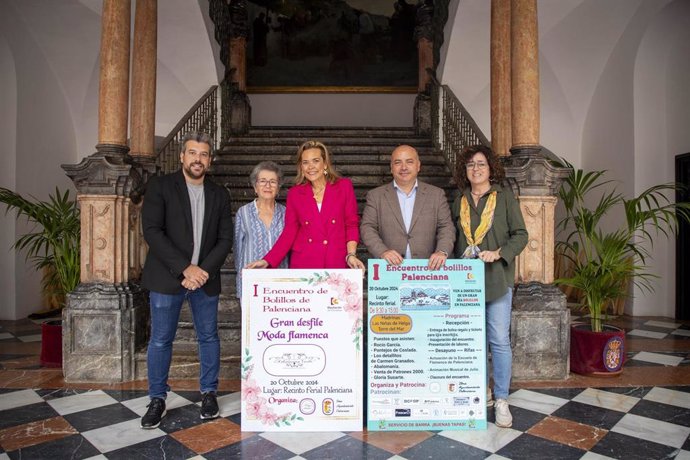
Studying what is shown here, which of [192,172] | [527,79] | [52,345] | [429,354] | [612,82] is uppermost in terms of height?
[612,82]

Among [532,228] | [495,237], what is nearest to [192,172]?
[495,237]

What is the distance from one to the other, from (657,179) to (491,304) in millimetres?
5039

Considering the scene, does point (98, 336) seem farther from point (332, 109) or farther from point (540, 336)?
point (332, 109)

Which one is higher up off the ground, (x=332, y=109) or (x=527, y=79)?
(x=332, y=109)

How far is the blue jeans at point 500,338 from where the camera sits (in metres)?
2.86

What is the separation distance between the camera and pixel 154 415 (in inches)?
111

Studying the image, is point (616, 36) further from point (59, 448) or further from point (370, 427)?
point (59, 448)

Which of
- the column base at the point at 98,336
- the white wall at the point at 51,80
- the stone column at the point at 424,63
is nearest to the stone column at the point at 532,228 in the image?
the column base at the point at 98,336

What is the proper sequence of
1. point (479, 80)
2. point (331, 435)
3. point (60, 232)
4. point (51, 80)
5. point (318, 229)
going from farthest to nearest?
point (479, 80) → point (51, 80) → point (60, 232) → point (318, 229) → point (331, 435)

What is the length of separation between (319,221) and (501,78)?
2974 millimetres

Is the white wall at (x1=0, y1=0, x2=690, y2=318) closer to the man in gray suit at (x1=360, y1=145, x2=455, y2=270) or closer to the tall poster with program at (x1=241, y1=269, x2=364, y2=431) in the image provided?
the man in gray suit at (x1=360, y1=145, x2=455, y2=270)

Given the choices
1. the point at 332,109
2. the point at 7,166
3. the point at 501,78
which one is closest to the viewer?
the point at 501,78

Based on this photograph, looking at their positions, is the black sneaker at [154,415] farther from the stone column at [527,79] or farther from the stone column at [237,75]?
the stone column at [237,75]

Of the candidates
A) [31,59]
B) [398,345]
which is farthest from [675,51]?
[31,59]
